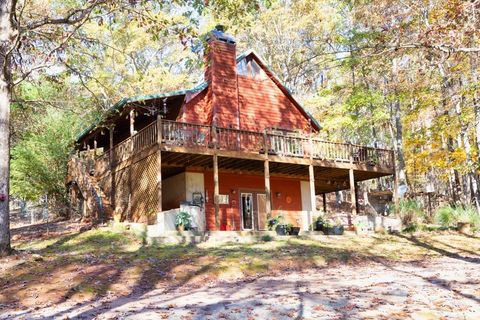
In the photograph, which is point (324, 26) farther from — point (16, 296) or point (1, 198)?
point (16, 296)

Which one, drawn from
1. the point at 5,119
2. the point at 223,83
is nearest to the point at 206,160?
the point at 223,83

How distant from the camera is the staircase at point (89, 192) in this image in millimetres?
19297

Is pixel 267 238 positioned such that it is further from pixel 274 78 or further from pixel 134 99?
pixel 274 78

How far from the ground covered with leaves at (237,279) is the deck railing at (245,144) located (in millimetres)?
4187

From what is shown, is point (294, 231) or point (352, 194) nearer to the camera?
point (294, 231)

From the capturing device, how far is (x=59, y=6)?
29594mm

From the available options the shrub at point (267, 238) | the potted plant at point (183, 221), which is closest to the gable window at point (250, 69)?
the potted plant at point (183, 221)

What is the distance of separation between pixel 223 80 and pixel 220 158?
486cm

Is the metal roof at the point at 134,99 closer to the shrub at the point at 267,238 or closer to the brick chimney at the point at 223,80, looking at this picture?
the brick chimney at the point at 223,80

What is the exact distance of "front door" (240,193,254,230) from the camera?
71.1 ft

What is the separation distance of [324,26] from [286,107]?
11498 millimetres

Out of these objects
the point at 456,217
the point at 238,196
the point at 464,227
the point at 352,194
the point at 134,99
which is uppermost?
the point at 134,99

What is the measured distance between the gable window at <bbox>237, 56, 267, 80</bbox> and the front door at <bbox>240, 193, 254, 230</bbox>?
5972 millimetres

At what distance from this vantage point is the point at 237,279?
34.6ft
